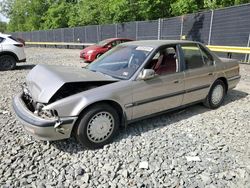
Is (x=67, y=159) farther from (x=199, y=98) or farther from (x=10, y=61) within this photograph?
(x=10, y=61)

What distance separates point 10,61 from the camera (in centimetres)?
1077

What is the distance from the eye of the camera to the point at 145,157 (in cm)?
361

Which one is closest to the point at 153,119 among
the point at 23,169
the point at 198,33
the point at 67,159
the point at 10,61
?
the point at 67,159

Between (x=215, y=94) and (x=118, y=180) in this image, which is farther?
(x=215, y=94)

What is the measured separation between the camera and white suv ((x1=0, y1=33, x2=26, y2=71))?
10.5 m

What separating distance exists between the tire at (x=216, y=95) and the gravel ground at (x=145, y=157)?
585 millimetres

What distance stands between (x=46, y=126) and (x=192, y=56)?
311 cm

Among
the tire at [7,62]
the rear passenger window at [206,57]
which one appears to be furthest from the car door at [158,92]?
the tire at [7,62]

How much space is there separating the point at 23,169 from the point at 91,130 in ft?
3.40

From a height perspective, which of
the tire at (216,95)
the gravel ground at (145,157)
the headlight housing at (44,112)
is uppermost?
the headlight housing at (44,112)

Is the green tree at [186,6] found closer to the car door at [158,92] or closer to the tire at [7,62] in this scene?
the tire at [7,62]

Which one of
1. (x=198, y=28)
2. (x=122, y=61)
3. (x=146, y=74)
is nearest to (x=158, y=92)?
(x=146, y=74)

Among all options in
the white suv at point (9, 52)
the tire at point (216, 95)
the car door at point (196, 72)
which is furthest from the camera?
the white suv at point (9, 52)

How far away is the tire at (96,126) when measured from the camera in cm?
362
